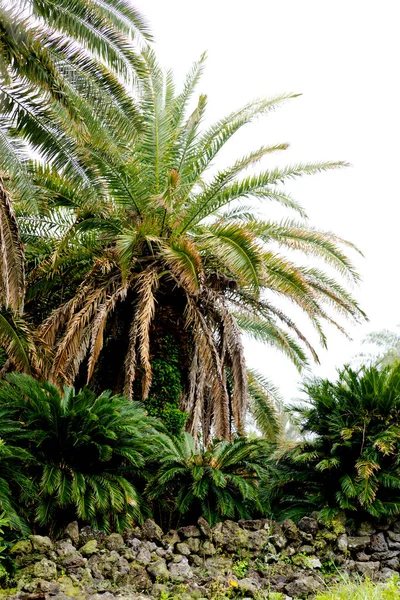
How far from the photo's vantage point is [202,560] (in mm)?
6777

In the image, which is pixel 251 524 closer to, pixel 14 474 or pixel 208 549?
pixel 208 549

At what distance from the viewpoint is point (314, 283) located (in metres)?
11.4

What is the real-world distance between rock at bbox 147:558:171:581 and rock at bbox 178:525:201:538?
0.70m

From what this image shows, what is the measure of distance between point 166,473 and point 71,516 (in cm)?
121

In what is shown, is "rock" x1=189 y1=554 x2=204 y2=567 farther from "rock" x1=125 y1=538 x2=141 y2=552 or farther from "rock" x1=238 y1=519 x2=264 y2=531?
"rock" x1=238 y1=519 x2=264 y2=531

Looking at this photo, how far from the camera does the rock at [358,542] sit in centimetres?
741

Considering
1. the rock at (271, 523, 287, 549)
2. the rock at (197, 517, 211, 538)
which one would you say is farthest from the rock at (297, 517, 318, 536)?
the rock at (197, 517, 211, 538)

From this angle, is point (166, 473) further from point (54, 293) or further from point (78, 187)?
point (54, 293)

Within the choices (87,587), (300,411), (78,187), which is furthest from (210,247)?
(87,587)

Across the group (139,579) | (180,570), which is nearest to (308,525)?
(180,570)

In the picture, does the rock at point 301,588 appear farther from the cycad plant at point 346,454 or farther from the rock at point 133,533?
the rock at point 133,533

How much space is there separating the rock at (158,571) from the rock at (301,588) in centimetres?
133

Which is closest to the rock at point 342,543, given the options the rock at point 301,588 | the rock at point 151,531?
the rock at point 301,588

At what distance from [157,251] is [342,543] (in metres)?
5.61
